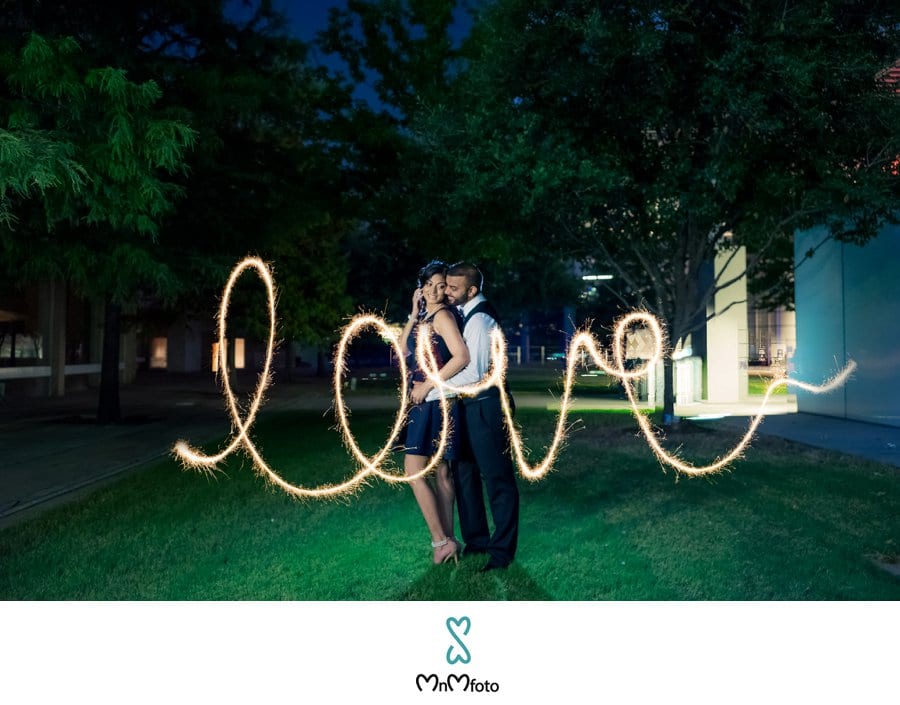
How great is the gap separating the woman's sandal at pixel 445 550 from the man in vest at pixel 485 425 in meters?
0.27

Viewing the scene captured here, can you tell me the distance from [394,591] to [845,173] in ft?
32.3

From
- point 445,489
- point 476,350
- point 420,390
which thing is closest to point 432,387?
point 420,390

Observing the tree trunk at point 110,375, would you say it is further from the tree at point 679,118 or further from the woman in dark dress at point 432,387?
the woman in dark dress at point 432,387

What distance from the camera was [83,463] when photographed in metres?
11.2

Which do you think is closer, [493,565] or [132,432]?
[493,565]

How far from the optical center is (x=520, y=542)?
6.52m

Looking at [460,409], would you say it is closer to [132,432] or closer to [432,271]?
[432,271]

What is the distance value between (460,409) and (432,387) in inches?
10.4

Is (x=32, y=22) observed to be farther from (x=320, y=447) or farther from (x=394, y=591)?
(x=394, y=591)

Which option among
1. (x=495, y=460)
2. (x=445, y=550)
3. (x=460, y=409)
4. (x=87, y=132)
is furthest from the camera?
(x=87, y=132)

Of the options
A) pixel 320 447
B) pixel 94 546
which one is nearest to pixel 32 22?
pixel 320 447

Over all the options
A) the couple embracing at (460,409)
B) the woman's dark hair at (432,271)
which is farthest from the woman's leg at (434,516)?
the woman's dark hair at (432,271)

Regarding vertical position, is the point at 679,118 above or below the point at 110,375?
above
